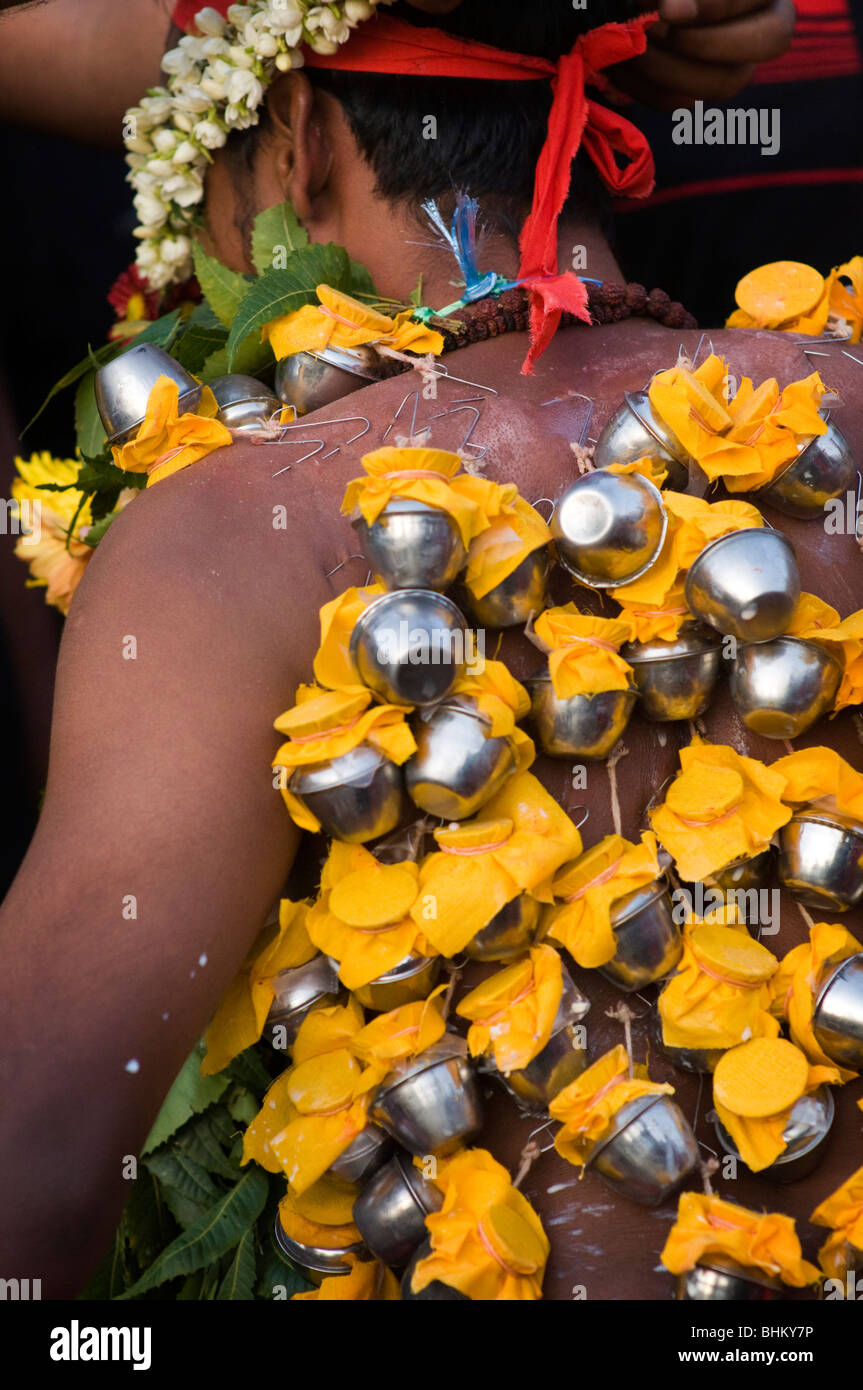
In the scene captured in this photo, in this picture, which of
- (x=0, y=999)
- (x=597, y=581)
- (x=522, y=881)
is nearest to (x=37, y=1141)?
(x=0, y=999)

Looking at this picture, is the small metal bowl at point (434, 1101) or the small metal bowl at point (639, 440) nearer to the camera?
the small metal bowl at point (434, 1101)

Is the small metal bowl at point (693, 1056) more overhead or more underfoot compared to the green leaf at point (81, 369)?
more underfoot

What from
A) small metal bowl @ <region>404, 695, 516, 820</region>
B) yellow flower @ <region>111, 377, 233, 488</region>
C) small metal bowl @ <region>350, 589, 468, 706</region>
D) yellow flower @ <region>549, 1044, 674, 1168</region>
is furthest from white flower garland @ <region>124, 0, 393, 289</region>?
yellow flower @ <region>549, 1044, 674, 1168</region>

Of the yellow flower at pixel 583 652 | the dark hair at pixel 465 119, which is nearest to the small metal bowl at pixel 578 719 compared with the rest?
the yellow flower at pixel 583 652

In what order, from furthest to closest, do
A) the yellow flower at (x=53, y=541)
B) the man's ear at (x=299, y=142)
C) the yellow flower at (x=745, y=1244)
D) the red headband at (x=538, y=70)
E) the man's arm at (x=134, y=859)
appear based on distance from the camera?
the yellow flower at (x=53, y=541) < the man's ear at (x=299, y=142) < the red headband at (x=538, y=70) < the yellow flower at (x=745, y=1244) < the man's arm at (x=134, y=859)

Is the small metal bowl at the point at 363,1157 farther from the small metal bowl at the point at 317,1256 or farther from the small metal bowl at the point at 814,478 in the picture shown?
→ the small metal bowl at the point at 814,478

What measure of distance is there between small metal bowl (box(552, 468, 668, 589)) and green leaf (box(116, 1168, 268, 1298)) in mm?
961

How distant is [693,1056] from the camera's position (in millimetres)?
1572

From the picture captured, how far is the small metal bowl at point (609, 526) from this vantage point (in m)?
1.59

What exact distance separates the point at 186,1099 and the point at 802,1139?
820 millimetres

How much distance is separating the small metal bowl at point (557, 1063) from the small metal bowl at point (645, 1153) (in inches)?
3.0

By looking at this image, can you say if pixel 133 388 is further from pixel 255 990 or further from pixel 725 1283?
pixel 725 1283

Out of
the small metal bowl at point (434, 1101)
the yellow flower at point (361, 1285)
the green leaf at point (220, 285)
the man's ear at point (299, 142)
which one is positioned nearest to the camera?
the small metal bowl at point (434, 1101)
